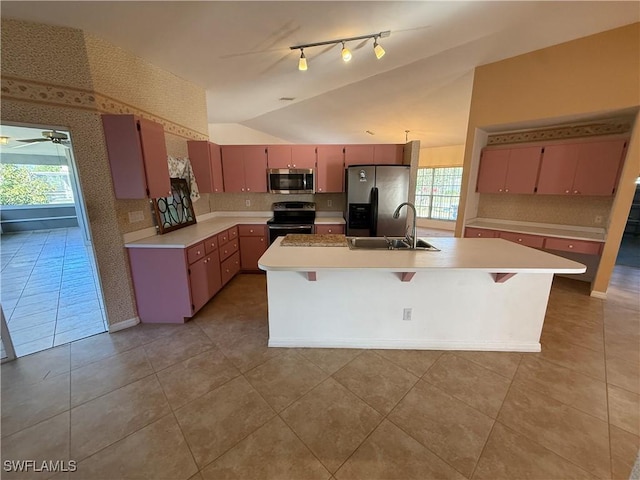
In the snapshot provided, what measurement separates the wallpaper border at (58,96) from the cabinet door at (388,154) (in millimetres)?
3437

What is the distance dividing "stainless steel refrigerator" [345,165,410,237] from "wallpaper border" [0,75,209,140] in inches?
116

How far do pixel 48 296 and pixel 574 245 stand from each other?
723 cm

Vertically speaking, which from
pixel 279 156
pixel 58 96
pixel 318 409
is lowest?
pixel 318 409

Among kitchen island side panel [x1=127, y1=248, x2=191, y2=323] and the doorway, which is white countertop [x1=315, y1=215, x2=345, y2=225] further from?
the doorway

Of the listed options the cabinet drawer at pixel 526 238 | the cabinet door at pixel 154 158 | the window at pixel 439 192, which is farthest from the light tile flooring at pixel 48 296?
the window at pixel 439 192

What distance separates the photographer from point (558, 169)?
3.70 m

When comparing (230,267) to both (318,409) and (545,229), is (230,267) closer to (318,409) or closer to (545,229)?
(318,409)

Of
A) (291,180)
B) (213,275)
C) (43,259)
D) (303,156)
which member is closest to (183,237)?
(213,275)

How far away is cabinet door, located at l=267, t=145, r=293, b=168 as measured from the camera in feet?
14.1

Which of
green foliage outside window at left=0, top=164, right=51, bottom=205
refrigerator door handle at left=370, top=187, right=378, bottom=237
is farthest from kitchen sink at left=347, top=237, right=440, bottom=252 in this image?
green foliage outside window at left=0, top=164, right=51, bottom=205

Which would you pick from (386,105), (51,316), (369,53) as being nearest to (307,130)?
(386,105)

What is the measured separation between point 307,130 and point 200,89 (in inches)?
167

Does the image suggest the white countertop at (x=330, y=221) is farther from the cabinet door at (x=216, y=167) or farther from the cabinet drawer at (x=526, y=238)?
the cabinet drawer at (x=526, y=238)

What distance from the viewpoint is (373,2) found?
2090mm
